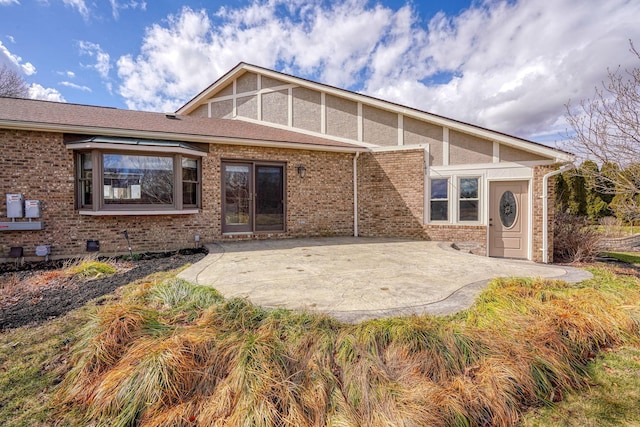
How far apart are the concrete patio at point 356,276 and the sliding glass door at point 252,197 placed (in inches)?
55.8

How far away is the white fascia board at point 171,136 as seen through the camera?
6813mm

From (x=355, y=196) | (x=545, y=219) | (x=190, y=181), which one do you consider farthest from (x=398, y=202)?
(x=190, y=181)

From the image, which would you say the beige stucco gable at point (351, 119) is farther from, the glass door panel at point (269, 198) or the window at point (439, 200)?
the glass door panel at point (269, 198)

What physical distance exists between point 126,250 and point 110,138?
295 cm

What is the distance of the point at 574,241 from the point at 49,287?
1333 cm

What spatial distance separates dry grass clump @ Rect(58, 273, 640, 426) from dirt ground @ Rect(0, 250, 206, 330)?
4.67 ft

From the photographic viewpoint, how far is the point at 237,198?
9258 mm

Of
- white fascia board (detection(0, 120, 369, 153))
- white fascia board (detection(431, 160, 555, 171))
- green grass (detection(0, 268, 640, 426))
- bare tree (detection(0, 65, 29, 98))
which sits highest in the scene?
bare tree (detection(0, 65, 29, 98))

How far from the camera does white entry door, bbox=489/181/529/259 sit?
29.2 feet

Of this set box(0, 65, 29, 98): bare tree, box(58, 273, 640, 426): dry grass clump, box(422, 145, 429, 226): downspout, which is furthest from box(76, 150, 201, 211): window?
box(0, 65, 29, 98): bare tree

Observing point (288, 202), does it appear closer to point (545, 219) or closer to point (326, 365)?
point (326, 365)

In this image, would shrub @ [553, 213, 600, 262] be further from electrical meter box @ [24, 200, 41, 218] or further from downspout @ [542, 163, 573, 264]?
electrical meter box @ [24, 200, 41, 218]

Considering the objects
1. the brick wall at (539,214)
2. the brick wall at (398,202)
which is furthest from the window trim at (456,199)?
the brick wall at (539,214)

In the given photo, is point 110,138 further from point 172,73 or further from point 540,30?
point 540,30
